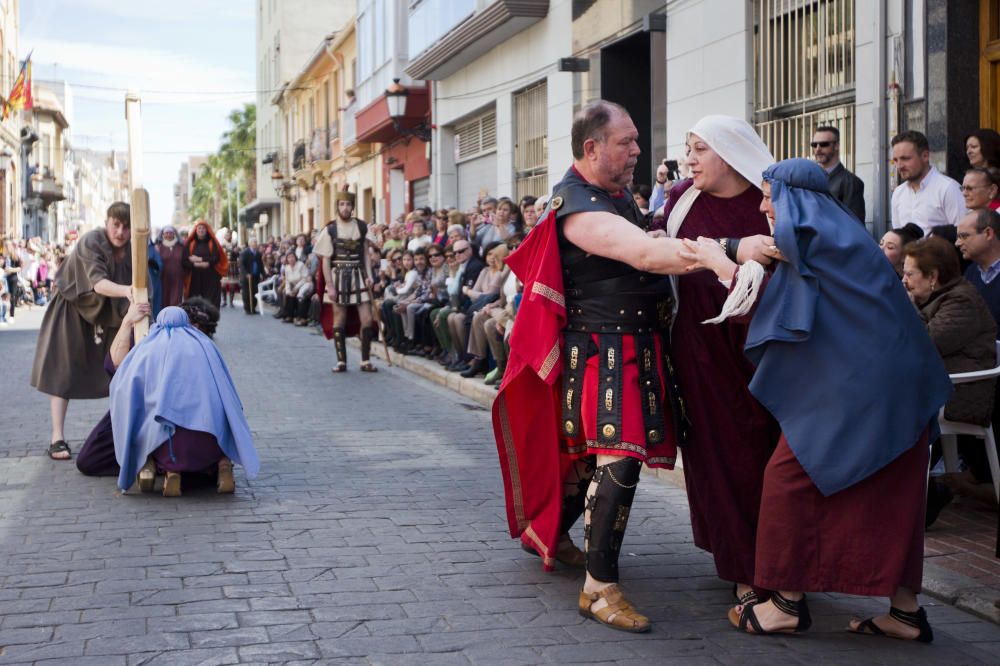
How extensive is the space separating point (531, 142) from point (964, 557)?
14.4m

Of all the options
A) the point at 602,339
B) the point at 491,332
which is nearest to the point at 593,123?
the point at 602,339

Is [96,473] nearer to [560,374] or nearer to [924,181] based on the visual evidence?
[560,374]

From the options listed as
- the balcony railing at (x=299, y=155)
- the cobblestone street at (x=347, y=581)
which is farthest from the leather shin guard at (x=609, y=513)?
the balcony railing at (x=299, y=155)

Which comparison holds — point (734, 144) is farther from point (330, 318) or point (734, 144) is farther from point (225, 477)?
point (330, 318)

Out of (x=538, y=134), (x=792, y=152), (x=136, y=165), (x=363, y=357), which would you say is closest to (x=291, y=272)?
(x=538, y=134)

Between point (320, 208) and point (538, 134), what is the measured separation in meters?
26.8

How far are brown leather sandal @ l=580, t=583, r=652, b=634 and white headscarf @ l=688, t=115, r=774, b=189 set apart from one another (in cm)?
166

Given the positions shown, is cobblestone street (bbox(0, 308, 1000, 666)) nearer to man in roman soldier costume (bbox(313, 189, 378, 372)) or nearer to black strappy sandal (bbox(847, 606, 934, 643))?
black strappy sandal (bbox(847, 606, 934, 643))

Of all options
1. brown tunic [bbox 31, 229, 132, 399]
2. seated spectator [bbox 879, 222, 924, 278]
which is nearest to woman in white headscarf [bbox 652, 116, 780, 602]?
seated spectator [bbox 879, 222, 924, 278]

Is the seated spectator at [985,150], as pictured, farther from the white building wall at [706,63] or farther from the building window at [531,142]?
the building window at [531,142]

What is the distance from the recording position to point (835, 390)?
4391mm

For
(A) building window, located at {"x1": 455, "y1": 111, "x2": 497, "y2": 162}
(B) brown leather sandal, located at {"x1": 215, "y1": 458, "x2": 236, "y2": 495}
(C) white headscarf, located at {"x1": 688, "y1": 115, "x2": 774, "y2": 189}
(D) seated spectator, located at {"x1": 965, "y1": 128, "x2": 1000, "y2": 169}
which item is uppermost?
(A) building window, located at {"x1": 455, "y1": 111, "x2": 497, "y2": 162}

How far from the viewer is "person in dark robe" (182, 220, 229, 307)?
56.7 feet

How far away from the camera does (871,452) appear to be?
4.34 metres
